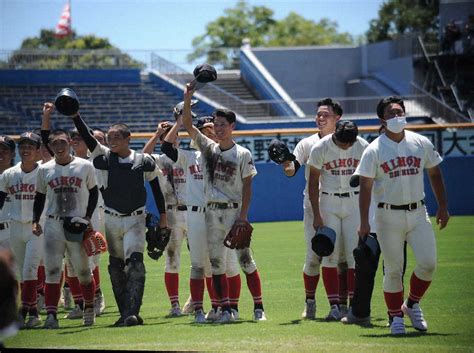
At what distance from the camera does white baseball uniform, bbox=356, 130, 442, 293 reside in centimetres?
994

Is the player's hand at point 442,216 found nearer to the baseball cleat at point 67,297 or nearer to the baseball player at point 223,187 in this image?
the baseball player at point 223,187

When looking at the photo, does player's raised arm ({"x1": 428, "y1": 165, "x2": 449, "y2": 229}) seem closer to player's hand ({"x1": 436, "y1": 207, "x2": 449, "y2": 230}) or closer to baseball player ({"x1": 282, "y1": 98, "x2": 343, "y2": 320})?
player's hand ({"x1": 436, "y1": 207, "x2": 449, "y2": 230})

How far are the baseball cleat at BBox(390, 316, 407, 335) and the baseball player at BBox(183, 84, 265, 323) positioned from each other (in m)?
1.98

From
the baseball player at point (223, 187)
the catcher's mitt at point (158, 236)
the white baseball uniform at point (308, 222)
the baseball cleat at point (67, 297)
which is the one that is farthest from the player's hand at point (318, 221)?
the baseball cleat at point (67, 297)

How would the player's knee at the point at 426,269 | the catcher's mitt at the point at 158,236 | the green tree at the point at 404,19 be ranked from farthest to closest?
the green tree at the point at 404,19
the catcher's mitt at the point at 158,236
the player's knee at the point at 426,269

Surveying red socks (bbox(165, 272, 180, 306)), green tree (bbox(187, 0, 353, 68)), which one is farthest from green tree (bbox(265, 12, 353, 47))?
red socks (bbox(165, 272, 180, 306))

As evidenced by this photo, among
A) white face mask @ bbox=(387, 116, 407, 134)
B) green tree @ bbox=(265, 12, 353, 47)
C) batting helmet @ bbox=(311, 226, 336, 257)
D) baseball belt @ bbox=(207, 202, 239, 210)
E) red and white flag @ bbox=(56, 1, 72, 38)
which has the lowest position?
batting helmet @ bbox=(311, 226, 336, 257)

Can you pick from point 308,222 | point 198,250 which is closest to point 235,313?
point 198,250

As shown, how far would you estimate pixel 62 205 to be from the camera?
38.0 feet

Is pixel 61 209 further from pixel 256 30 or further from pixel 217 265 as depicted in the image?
pixel 256 30

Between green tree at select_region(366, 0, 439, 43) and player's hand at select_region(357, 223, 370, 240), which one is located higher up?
green tree at select_region(366, 0, 439, 43)

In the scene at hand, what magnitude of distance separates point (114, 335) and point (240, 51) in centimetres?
3391

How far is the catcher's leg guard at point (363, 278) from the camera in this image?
34.2 feet

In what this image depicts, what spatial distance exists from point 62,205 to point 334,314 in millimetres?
3245
